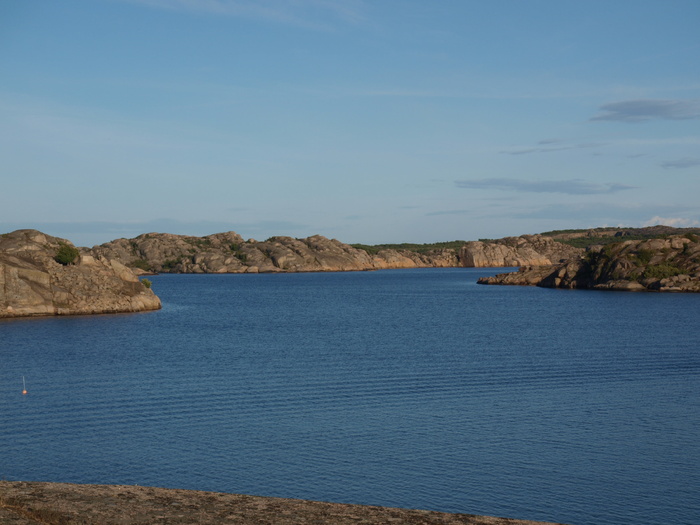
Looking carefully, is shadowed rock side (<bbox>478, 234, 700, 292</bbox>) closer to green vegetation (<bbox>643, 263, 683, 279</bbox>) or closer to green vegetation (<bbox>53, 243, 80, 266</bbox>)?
green vegetation (<bbox>643, 263, 683, 279</bbox>)

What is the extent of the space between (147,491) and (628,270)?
14919 centimetres

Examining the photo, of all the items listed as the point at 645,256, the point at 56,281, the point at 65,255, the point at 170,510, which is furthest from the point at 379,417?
the point at 645,256

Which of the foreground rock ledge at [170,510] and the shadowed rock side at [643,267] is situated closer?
the foreground rock ledge at [170,510]

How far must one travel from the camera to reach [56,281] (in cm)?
9306

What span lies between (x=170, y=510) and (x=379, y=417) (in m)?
24.0

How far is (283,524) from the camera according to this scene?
11422mm

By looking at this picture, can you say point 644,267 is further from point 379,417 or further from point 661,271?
point 379,417

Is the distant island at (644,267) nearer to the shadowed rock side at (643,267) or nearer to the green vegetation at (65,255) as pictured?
the shadowed rock side at (643,267)

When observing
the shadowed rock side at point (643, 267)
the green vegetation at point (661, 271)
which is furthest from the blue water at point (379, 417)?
the green vegetation at point (661, 271)

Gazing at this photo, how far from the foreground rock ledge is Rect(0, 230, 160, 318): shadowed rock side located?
3213 inches

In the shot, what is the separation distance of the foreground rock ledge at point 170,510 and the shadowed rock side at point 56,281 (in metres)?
81.6

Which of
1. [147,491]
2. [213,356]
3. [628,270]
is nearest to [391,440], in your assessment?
[147,491]

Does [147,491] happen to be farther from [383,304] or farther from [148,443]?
[383,304]

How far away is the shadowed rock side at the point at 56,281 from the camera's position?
88188mm
